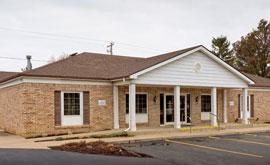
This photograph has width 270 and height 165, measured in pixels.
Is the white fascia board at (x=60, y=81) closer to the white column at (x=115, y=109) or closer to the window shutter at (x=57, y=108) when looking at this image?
the white column at (x=115, y=109)

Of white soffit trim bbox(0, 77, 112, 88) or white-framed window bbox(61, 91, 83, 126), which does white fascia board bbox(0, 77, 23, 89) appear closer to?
white soffit trim bbox(0, 77, 112, 88)

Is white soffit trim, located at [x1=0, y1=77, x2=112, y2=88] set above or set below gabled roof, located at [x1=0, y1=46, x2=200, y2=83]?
below

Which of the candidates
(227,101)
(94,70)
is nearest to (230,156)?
(94,70)

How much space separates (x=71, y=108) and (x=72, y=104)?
21 cm

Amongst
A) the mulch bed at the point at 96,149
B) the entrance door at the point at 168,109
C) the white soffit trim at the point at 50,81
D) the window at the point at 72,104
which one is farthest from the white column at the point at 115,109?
the mulch bed at the point at 96,149

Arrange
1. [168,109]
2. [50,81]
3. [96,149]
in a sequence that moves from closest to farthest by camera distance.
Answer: [96,149]
[50,81]
[168,109]

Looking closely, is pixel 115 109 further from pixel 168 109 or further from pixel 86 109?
pixel 168 109

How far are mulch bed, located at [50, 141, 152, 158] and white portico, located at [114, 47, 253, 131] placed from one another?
4.09 meters

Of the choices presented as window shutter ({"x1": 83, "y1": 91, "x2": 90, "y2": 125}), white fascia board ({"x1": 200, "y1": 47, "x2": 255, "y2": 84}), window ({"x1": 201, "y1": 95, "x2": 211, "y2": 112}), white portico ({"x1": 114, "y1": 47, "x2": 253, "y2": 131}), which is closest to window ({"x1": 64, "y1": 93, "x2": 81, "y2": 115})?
window shutter ({"x1": 83, "y1": 91, "x2": 90, "y2": 125})

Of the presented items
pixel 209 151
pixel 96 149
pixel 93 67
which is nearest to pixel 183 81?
pixel 93 67

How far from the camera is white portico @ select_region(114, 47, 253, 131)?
15500 millimetres

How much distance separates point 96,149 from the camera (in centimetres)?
1054

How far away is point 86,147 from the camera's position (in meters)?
11.0

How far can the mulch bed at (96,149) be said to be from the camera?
991cm
